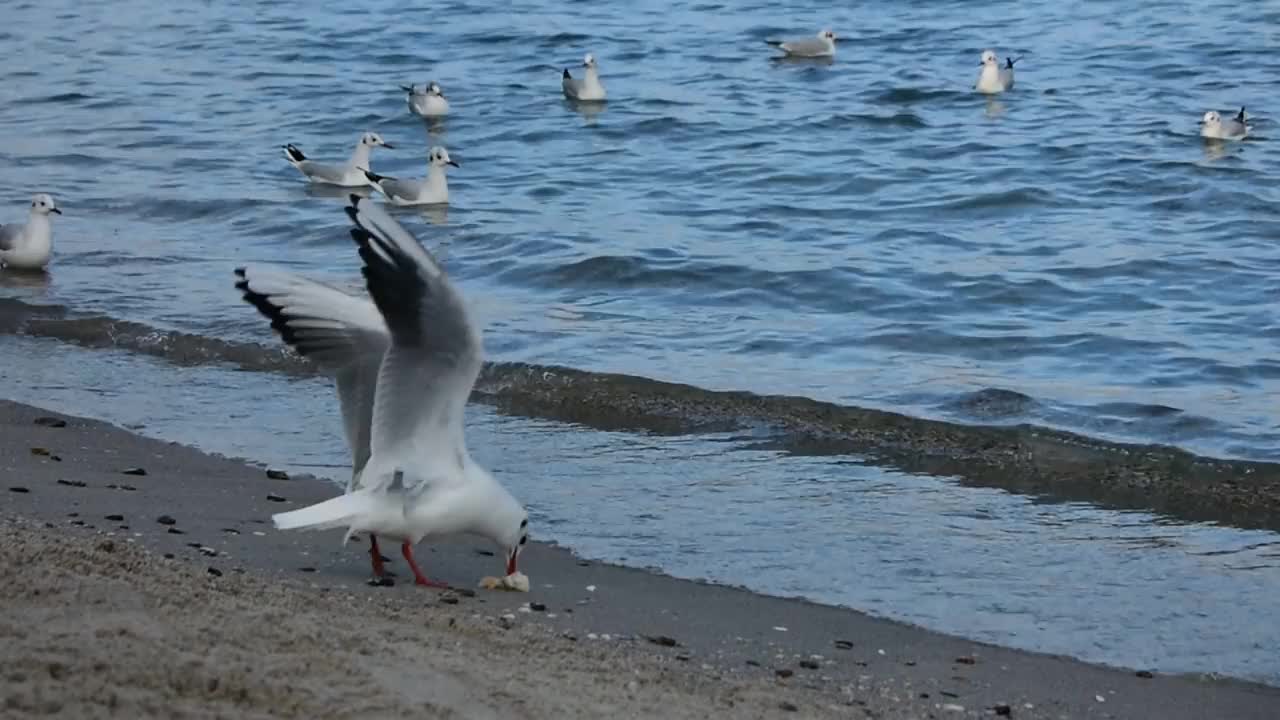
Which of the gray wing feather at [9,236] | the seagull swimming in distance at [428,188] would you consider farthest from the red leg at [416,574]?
the seagull swimming in distance at [428,188]

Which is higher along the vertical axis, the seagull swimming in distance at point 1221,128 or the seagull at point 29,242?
the seagull swimming in distance at point 1221,128

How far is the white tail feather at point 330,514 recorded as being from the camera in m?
5.91

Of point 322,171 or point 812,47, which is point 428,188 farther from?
point 812,47

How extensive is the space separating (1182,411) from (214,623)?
5607 mm

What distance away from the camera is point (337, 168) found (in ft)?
51.1

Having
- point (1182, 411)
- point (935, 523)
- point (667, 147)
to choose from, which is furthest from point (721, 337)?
point (667, 147)

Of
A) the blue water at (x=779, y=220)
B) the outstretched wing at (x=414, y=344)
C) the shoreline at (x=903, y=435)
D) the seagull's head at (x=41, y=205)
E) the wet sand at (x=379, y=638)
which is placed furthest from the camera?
the seagull's head at (x=41, y=205)

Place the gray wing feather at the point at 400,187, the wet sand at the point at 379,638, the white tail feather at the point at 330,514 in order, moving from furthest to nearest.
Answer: the gray wing feather at the point at 400,187, the white tail feather at the point at 330,514, the wet sand at the point at 379,638

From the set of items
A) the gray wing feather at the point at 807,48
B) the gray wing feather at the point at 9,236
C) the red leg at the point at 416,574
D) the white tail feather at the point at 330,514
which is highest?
the gray wing feather at the point at 807,48

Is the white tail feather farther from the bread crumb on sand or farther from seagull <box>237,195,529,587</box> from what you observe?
the bread crumb on sand

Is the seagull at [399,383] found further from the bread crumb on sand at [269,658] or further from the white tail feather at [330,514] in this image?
the bread crumb on sand at [269,658]

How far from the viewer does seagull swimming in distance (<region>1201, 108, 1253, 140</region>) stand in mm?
15492

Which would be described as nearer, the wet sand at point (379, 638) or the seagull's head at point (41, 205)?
the wet sand at point (379, 638)

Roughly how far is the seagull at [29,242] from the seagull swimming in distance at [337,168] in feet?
10.3
